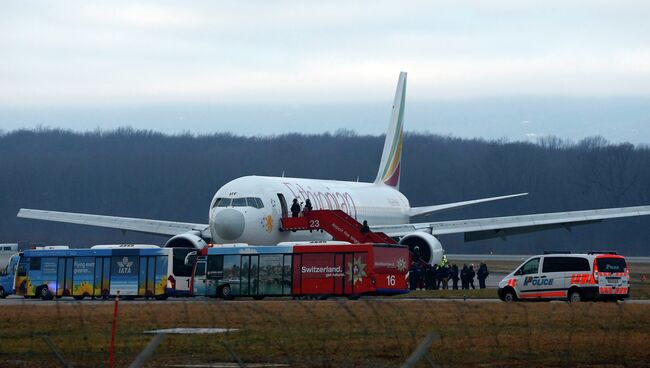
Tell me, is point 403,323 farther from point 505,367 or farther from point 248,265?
point 248,265

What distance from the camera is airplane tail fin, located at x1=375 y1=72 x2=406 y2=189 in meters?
79.2

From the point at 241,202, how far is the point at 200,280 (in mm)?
5645

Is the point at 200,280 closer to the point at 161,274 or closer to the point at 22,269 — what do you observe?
the point at 161,274

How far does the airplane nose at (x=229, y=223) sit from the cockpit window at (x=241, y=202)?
2.34ft

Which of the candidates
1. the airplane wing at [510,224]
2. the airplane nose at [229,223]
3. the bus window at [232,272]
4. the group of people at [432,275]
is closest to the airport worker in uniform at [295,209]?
the airplane nose at [229,223]

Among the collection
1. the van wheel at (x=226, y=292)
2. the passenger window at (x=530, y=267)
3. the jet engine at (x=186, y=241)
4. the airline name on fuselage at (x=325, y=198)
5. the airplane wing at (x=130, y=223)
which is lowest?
the van wheel at (x=226, y=292)

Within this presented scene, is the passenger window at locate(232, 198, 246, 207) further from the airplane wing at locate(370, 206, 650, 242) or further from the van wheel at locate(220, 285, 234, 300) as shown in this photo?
the airplane wing at locate(370, 206, 650, 242)

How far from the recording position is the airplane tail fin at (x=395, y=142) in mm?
79250

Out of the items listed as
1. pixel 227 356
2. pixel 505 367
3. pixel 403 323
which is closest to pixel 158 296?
pixel 403 323

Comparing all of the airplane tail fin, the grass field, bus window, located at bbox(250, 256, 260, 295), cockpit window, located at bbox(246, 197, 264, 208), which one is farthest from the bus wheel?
the airplane tail fin

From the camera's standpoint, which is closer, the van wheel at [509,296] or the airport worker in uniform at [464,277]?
the van wheel at [509,296]

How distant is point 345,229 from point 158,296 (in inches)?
386

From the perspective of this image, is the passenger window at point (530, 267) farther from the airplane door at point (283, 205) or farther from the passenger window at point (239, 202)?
the airplane door at point (283, 205)

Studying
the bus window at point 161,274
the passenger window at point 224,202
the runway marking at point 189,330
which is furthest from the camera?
the passenger window at point 224,202
